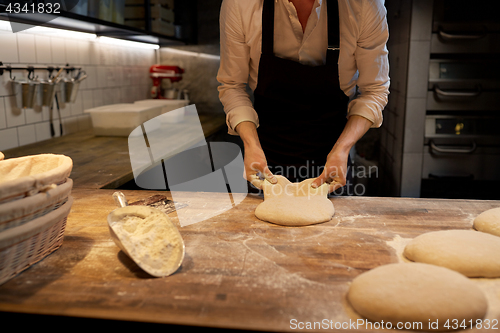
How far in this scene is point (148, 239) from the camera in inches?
32.4

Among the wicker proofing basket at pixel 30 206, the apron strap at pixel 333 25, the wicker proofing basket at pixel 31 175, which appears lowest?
the wicker proofing basket at pixel 30 206

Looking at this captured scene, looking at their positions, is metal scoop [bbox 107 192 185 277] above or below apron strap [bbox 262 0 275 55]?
below

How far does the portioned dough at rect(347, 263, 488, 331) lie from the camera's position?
607mm

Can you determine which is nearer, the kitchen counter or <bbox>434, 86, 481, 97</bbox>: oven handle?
the kitchen counter

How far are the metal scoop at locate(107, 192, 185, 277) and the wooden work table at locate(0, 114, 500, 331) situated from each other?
0.02m

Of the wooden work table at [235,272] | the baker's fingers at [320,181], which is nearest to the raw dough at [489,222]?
the wooden work table at [235,272]

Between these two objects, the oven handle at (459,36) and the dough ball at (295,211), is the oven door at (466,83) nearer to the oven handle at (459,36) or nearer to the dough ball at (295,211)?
the oven handle at (459,36)

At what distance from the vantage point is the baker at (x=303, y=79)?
4.26 ft

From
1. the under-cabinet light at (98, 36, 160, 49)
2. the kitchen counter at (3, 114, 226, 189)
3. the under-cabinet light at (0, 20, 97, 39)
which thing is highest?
the under-cabinet light at (98, 36, 160, 49)

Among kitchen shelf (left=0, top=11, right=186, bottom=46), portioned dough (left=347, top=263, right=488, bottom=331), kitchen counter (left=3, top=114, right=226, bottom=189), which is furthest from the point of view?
kitchen shelf (left=0, top=11, right=186, bottom=46)

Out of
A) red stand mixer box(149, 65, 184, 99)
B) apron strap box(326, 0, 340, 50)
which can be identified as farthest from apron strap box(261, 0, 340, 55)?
red stand mixer box(149, 65, 184, 99)

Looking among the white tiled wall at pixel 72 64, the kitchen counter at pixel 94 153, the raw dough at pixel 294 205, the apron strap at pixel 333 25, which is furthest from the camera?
the white tiled wall at pixel 72 64

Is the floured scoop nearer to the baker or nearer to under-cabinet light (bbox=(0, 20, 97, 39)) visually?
the baker

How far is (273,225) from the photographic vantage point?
40.3 inches
